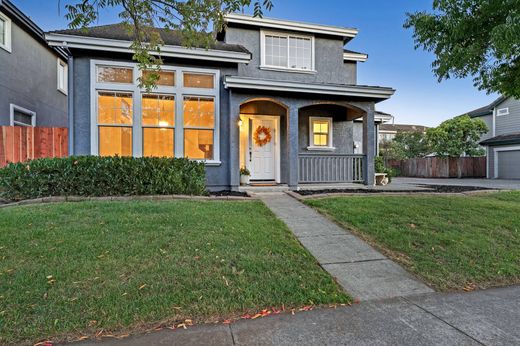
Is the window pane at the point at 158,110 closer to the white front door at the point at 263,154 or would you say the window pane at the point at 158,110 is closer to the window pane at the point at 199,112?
the window pane at the point at 199,112

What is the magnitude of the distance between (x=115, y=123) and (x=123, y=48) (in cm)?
209

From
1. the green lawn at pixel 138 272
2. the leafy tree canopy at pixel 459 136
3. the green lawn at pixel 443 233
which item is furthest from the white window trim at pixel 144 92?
the leafy tree canopy at pixel 459 136

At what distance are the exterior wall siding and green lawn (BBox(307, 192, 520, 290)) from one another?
717 inches

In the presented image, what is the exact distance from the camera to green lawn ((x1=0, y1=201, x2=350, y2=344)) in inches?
106

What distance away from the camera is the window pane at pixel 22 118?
10344 mm

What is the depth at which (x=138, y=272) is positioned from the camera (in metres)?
3.42

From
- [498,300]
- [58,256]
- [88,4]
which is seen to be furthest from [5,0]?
[498,300]

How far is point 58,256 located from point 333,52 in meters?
11.3

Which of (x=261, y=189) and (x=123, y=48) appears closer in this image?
(x=123, y=48)

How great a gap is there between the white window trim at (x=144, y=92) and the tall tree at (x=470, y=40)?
559 centimetres

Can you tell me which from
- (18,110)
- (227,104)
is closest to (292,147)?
(227,104)

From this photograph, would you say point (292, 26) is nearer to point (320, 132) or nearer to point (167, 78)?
point (320, 132)

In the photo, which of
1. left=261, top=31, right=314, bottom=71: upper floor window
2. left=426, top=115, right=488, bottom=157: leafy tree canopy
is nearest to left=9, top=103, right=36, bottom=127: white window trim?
left=261, top=31, right=314, bottom=71: upper floor window

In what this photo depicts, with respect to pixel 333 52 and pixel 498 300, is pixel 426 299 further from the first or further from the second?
pixel 333 52
